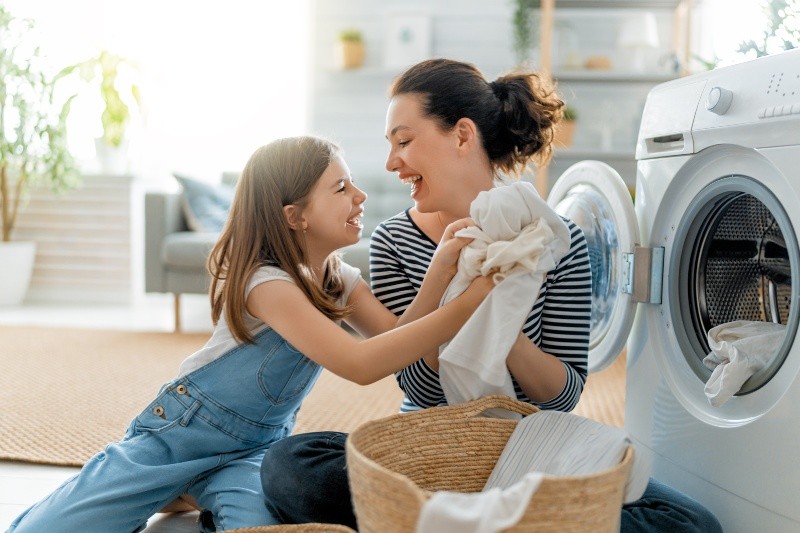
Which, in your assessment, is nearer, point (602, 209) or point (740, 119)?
point (740, 119)

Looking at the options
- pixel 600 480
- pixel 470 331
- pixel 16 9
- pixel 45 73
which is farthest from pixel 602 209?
pixel 16 9

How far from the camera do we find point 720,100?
132 cm

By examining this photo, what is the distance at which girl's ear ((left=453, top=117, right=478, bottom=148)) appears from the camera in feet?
5.00

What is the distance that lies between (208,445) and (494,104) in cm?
81

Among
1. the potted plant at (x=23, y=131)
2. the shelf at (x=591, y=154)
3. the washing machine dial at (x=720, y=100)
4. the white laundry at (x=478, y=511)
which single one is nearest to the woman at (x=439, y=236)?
the washing machine dial at (x=720, y=100)

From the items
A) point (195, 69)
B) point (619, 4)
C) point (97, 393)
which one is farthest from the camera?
point (195, 69)

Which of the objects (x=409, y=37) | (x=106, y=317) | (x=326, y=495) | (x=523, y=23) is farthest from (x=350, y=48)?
(x=326, y=495)

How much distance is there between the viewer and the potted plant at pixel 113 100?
175 inches

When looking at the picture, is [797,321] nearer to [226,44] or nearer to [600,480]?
[600,480]

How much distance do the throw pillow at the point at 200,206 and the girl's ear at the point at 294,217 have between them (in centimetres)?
230

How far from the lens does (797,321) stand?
1.18 metres

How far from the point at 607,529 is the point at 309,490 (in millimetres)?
538

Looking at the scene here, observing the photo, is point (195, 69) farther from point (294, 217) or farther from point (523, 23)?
point (294, 217)

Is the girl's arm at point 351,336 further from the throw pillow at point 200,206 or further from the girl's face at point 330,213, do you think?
the throw pillow at point 200,206
